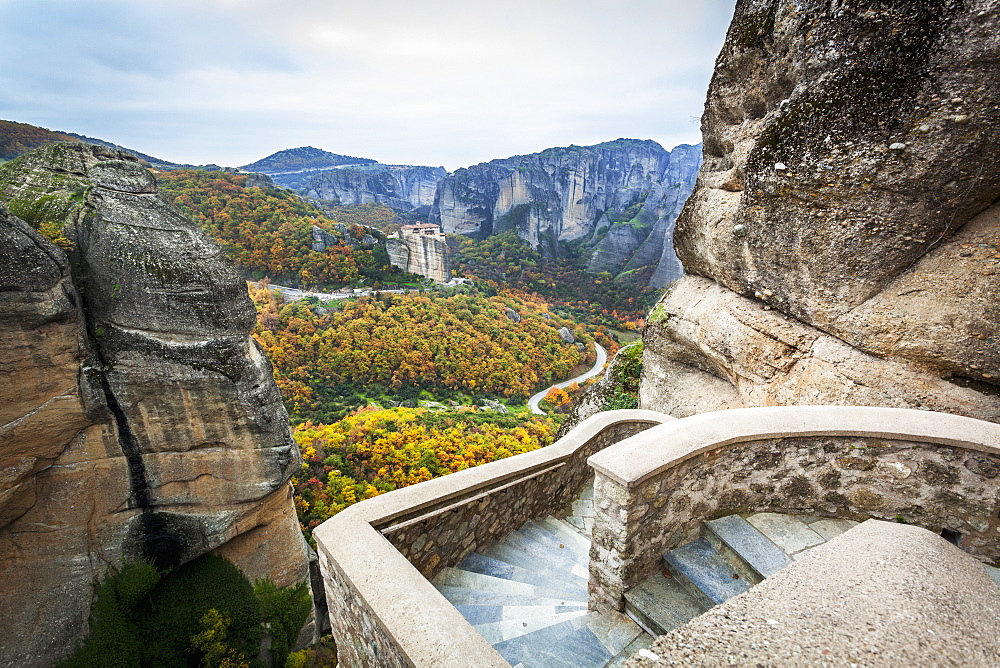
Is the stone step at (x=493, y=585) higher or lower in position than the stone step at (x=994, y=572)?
lower

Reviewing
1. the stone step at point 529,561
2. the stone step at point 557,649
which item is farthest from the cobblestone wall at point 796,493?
the stone step at point 529,561

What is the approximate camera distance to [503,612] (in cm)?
287

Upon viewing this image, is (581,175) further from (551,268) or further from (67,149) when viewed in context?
(67,149)

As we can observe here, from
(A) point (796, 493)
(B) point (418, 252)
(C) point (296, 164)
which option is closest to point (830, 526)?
(A) point (796, 493)

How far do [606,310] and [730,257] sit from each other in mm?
50557

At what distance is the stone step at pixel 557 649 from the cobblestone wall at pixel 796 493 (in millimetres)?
349

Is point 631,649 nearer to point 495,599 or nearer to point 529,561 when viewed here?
point 495,599

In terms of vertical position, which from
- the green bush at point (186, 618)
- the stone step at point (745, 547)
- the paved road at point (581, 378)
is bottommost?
the paved road at point (581, 378)

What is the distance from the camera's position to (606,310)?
2190 inches

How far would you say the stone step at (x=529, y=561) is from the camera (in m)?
3.65

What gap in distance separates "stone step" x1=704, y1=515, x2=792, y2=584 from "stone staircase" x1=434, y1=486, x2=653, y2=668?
78cm

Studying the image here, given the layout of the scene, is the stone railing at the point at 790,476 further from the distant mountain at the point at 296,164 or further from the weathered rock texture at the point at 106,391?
the distant mountain at the point at 296,164

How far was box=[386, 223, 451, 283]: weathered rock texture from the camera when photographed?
148ft

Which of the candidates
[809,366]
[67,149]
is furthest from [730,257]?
[67,149]
